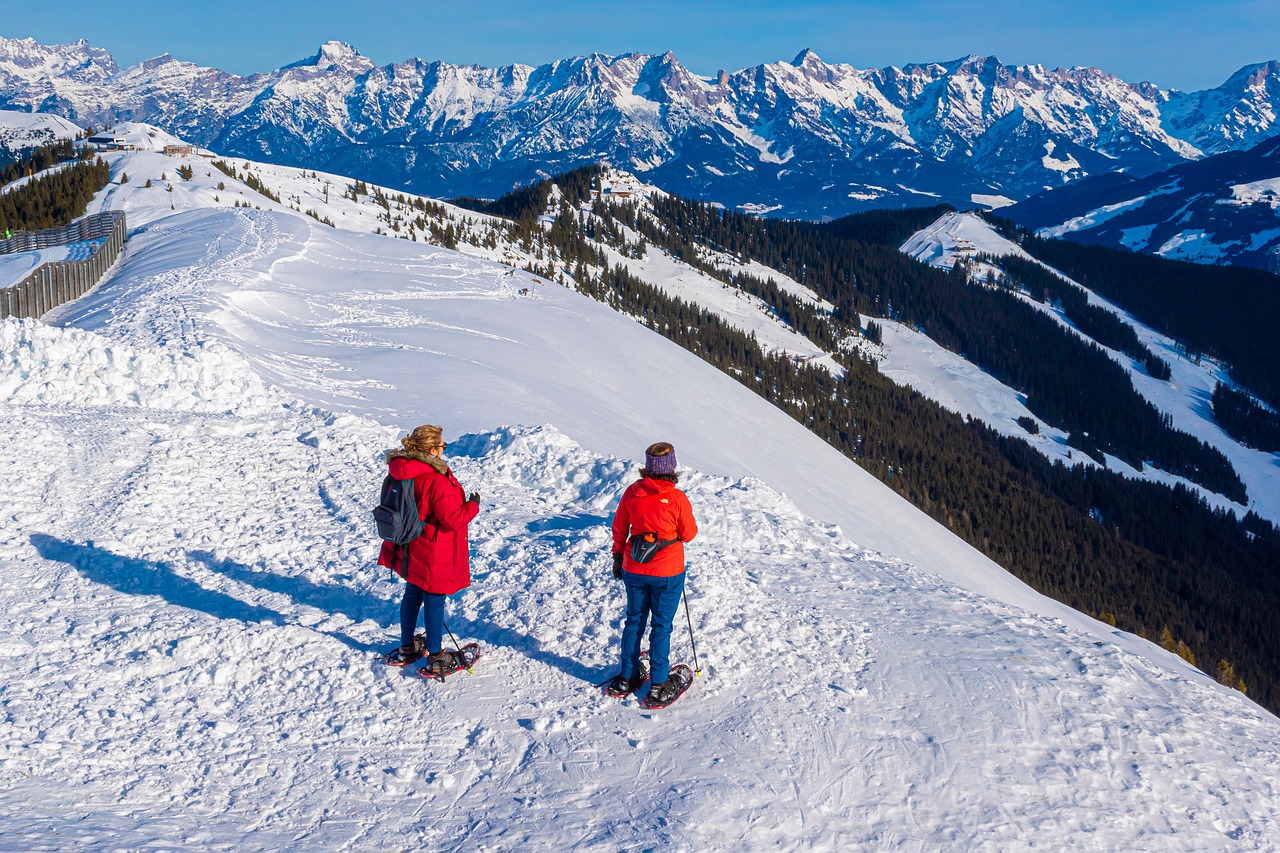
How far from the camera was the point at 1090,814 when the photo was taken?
6.20m

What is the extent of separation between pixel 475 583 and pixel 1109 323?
603 ft

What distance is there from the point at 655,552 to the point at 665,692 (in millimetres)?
1439

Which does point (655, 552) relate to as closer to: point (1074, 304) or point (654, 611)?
point (654, 611)

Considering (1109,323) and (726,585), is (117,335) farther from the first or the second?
(1109,323)

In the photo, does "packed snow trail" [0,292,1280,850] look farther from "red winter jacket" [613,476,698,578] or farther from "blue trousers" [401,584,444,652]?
"red winter jacket" [613,476,698,578]

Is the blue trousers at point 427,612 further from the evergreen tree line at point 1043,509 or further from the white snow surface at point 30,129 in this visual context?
the white snow surface at point 30,129

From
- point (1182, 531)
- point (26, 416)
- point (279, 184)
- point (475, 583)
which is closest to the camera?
point (475, 583)

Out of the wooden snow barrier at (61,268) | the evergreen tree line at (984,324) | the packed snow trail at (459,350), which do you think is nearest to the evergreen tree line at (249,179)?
the packed snow trail at (459,350)

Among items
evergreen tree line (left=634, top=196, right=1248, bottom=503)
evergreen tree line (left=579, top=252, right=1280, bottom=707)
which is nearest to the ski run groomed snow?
evergreen tree line (left=579, top=252, right=1280, bottom=707)

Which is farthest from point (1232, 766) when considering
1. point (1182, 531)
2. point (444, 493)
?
point (1182, 531)

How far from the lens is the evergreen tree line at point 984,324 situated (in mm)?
122000

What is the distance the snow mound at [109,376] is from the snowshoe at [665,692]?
1044 centimetres

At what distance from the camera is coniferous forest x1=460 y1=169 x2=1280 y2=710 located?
6259cm

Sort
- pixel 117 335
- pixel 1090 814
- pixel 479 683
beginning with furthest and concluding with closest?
pixel 117 335 < pixel 479 683 < pixel 1090 814
